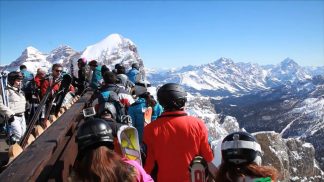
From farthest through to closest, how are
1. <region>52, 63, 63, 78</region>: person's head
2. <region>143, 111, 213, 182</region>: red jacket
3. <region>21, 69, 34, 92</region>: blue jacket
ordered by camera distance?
<region>21, 69, 34, 92</region>: blue jacket → <region>52, 63, 63, 78</region>: person's head → <region>143, 111, 213, 182</region>: red jacket

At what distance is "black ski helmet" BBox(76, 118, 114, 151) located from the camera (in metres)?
3.14

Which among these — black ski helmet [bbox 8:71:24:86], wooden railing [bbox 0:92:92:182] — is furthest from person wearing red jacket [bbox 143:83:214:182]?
black ski helmet [bbox 8:71:24:86]

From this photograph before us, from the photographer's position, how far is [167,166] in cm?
502

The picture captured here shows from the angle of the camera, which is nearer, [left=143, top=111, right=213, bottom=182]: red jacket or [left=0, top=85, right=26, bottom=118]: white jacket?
[left=143, top=111, right=213, bottom=182]: red jacket

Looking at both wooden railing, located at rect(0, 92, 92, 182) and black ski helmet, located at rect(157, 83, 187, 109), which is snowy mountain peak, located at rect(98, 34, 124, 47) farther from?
black ski helmet, located at rect(157, 83, 187, 109)

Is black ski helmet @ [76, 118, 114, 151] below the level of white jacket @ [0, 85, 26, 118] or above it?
above

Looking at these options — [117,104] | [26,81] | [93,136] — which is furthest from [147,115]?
[26,81]

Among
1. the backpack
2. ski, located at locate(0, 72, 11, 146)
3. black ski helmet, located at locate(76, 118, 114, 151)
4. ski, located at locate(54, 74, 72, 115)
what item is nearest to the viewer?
black ski helmet, located at locate(76, 118, 114, 151)

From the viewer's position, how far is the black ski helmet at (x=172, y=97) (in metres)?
5.32

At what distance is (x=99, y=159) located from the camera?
2988mm

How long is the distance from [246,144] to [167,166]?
177cm

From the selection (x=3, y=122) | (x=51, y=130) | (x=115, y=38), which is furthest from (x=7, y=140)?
(x=115, y=38)

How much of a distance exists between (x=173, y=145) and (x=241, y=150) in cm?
169

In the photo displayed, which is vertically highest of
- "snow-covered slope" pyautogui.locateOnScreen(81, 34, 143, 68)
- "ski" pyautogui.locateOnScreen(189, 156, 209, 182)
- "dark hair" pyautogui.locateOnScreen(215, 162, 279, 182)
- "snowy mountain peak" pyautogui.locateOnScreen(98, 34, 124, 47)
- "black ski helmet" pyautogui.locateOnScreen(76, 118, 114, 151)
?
"black ski helmet" pyautogui.locateOnScreen(76, 118, 114, 151)
